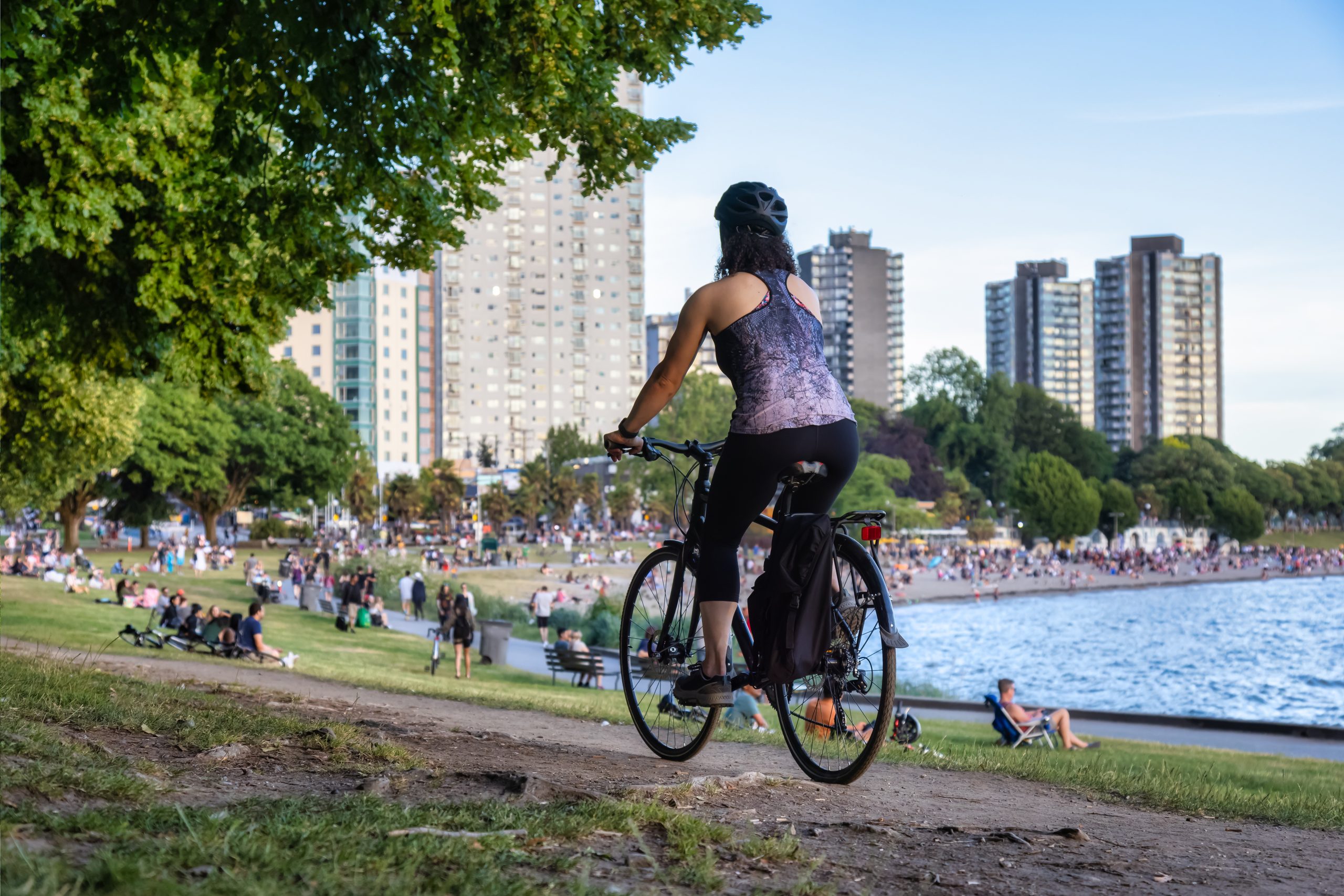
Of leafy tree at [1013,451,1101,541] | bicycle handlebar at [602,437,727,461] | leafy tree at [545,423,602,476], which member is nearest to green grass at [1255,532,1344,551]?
leafy tree at [1013,451,1101,541]

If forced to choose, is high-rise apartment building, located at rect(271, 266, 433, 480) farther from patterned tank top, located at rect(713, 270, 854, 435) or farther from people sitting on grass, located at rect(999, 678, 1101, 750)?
patterned tank top, located at rect(713, 270, 854, 435)

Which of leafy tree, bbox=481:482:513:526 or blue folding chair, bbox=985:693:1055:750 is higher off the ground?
leafy tree, bbox=481:482:513:526

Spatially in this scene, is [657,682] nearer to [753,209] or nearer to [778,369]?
[778,369]

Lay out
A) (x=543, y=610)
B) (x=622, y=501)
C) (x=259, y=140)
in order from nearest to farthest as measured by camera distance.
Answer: (x=259, y=140), (x=543, y=610), (x=622, y=501)

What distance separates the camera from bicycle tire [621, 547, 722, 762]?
5.49 meters

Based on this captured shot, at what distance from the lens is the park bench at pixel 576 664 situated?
65.8 ft

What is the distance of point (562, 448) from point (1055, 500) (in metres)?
53.5

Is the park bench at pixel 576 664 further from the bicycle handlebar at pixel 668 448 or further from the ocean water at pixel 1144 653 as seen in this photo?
Answer: the bicycle handlebar at pixel 668 448

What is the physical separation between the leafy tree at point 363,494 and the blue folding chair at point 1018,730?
10221 centimetres

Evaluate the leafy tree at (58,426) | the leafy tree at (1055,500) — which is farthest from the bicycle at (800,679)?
the leafy tree at (1055,500)

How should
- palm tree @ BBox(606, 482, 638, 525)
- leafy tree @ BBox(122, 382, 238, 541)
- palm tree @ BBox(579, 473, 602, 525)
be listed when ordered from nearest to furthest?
leafy tree @ BBox(122, 382, 238, 541)
palm tree @ BBox(606, 482, 638, 525)
palm tree @ BBox(579, 473, 602, 525)

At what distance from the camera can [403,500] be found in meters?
114

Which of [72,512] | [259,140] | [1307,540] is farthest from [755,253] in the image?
[1307,540]

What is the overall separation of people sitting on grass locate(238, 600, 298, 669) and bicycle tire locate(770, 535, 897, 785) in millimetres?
14060
